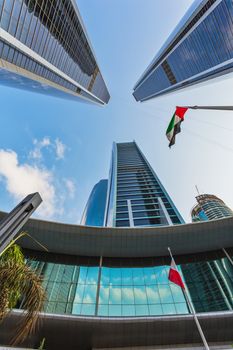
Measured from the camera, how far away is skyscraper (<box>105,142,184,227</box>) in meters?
76.6

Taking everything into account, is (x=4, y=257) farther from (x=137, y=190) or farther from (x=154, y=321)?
(x=137, y=190)

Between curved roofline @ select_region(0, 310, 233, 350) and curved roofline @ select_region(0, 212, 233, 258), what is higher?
curved roofline @ select_region(0, 212, 233, 258)

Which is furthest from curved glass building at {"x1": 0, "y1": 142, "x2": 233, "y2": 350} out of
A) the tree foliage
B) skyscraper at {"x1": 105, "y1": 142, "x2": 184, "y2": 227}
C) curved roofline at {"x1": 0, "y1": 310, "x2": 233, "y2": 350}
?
skyscraper at {"x1": 105, "y1": 142, "x2": 184, "y2": 227}

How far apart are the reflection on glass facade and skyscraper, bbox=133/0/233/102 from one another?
2349 inches

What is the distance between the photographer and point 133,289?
20922 millimetres

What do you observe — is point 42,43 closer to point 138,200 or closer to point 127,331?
point 127,331

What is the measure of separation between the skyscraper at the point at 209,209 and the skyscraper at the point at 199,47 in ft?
188

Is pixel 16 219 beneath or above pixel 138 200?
beneath

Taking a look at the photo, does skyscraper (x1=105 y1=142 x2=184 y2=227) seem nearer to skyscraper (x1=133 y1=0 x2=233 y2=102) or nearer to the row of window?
skyscraper (x1=133 y1=0 x2=233 y2=102)

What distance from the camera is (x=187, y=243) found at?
2498 centimetres

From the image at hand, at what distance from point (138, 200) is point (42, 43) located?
64027 millimetres

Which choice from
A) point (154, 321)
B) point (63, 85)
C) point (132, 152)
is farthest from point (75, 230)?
point (132, 152)

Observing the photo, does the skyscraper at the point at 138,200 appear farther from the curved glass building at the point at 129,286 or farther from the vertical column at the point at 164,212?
the curved glass building at the point at 129,286

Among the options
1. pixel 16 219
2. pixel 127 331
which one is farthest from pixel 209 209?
pixel 16 219
